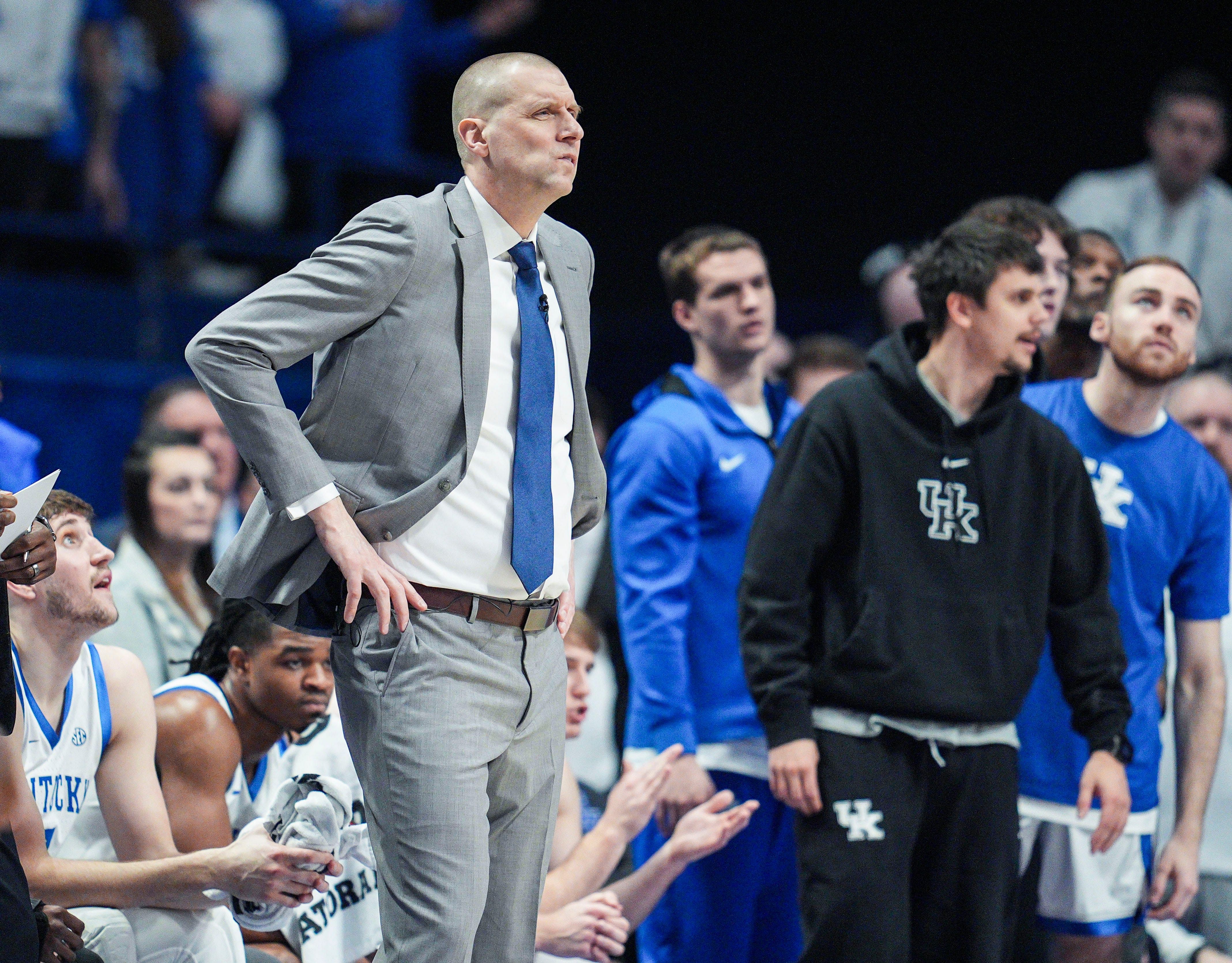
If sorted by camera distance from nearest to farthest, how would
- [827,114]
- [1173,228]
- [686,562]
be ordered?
1. [686,562]
2. [1173,228]
3. [827,114]

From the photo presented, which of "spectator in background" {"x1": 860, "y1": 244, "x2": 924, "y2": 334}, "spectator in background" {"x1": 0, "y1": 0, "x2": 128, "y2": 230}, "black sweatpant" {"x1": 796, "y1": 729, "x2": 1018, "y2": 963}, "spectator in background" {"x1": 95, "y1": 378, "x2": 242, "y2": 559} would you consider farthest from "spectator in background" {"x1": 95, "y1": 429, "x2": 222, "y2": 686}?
"spectator in background" {"x1": 0, "y1": 0, "x2": 128, "y2": 230}

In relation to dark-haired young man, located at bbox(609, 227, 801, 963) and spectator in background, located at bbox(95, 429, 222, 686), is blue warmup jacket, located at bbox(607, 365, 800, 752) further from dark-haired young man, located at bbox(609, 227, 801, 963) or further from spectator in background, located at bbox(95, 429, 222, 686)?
spectator in background, located at bbox(95, 429, 222, 686)

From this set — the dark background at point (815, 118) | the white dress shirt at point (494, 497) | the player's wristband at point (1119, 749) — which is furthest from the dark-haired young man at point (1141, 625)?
the dark background at point (815, 118)

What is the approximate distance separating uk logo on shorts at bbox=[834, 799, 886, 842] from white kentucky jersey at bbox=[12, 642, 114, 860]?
1.33 meters

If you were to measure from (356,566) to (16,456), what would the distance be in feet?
5.63

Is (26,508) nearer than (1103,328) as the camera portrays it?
Yes

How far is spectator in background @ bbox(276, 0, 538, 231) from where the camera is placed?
22.6ft

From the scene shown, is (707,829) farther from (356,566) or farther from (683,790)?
(356,566)

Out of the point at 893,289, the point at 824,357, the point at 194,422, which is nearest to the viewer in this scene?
the point at 194,422

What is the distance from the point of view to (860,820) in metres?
3.02

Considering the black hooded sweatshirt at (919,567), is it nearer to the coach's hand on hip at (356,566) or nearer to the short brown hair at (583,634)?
the short brown hair at (583,634)

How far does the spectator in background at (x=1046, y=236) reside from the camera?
12.6 ft

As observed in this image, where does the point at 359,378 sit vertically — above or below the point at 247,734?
above

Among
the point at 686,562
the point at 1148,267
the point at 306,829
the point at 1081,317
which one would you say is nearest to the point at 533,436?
the point at 306,829
